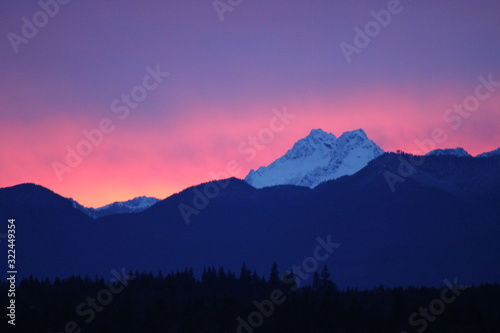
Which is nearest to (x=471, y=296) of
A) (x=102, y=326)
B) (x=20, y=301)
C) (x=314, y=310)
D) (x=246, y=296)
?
(x=314, y=310)

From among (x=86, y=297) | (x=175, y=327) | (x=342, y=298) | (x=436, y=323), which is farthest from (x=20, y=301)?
(x=436, y=323)

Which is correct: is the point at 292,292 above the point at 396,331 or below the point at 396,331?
above

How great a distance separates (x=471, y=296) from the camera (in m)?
162

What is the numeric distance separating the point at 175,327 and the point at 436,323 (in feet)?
151

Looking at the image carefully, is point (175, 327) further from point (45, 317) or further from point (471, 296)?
point (471, 296)

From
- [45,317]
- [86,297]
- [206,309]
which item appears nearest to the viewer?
[45,317]

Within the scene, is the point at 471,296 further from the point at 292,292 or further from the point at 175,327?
the point at 175,327

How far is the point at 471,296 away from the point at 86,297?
75945 mm

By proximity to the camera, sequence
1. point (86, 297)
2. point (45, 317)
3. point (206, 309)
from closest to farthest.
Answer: point (45, 317)
point (206, 309)
point (86, 297)

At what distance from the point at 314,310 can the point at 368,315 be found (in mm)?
10024

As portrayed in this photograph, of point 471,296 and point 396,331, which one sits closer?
point 396,331

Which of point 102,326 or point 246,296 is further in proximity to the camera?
point 246,296

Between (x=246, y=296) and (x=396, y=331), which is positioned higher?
(x=246, y=296)

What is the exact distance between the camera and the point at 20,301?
522 ft
